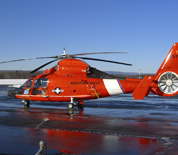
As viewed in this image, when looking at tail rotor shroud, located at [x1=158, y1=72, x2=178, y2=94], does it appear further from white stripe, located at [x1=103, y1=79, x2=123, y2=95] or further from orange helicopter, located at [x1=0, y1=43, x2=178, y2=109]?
white stripe, located at [x1=103, y1=79, x2=123, y2=95]

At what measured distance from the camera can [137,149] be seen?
25.9 feet

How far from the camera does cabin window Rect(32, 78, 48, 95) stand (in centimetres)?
1897

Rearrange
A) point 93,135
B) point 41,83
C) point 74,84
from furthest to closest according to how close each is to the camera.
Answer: point 41,83 < point 74,84 < point 93,135

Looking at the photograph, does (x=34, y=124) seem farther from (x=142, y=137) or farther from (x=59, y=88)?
(x=59, y=88)

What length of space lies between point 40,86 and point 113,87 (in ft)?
17.6

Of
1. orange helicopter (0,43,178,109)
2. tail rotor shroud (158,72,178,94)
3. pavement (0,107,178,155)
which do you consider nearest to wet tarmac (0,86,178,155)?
pavement (0,107,178,155)

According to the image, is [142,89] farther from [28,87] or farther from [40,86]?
[28,87]

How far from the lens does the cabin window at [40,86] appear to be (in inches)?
747

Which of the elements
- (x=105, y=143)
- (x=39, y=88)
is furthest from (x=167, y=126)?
(x=39, y=88)

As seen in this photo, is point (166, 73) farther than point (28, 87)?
No

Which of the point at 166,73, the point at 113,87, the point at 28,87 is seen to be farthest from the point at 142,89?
the point at 28,87

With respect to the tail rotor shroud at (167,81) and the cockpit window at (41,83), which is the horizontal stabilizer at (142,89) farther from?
the cockpit window at (41,83)

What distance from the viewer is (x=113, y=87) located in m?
17.9

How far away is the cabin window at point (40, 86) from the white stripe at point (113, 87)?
4.44 m
